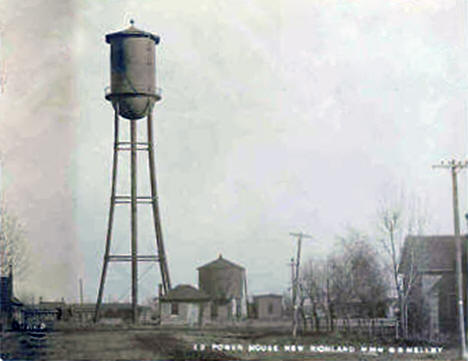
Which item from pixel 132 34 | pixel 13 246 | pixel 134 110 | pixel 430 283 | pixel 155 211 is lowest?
pixel 430 283

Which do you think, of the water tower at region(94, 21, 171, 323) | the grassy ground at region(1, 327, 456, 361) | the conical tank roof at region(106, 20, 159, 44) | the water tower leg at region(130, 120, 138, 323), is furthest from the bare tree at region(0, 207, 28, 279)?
the conical tank roof at region(106, 20, 159, 44)

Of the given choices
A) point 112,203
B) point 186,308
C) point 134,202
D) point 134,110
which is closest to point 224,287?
point 186,308

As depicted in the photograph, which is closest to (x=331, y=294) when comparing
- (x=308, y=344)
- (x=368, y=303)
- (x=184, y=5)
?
(x=368, y=303)

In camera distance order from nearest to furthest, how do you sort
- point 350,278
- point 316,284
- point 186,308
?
point 350,278 → point 316,284 → point 186,308

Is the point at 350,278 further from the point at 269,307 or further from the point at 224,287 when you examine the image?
the point at 269,307

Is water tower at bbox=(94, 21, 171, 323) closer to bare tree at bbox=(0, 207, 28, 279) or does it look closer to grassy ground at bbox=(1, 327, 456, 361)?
bare tree at bbox=(0, 207, 28, 279)

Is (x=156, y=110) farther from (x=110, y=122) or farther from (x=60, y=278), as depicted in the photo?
(x=60, y=278)

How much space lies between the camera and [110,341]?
22.0 meters

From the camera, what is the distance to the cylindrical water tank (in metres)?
24.3

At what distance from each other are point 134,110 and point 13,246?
229 inches

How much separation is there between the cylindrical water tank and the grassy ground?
6803mm

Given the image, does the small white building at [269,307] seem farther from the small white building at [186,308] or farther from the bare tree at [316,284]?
the small white building at [186,308]

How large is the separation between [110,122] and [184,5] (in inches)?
172

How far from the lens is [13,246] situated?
75.1 feet
